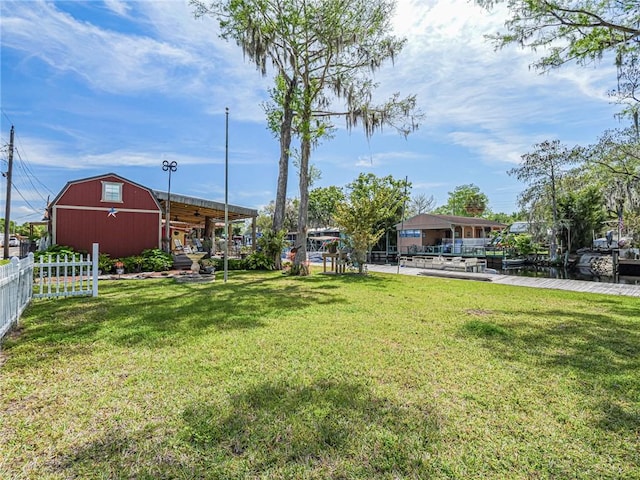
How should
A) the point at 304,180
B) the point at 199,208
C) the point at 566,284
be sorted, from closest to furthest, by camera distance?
the point at 566,284 → the point at 304,180 → the point at 199,208

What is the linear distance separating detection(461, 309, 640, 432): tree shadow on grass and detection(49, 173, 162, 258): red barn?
580 inches

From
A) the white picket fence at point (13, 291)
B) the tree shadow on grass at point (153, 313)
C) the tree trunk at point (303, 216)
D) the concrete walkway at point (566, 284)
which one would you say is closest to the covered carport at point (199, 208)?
the tree trunk at point (303, 216)

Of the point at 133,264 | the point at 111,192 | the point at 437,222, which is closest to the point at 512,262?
the point at 437,222

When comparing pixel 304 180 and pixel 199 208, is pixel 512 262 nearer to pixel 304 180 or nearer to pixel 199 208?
pixel 304 180

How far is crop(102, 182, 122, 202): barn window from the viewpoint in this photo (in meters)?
14.4

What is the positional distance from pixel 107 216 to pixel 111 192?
1.10 m

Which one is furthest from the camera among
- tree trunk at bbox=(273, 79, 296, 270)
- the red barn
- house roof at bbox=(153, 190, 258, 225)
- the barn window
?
house roof at bbox=(153, 190, 258, 225)

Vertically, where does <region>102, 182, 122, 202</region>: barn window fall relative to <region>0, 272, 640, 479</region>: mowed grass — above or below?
above

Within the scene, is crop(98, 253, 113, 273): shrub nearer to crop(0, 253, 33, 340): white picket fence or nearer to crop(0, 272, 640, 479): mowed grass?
crop(0, 253, 33, 340): white picket fence

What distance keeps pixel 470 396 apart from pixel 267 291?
6.69 metres

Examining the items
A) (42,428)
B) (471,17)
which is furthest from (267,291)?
(471,17)

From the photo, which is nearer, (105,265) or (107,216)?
(105,265)

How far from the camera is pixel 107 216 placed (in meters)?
14.4

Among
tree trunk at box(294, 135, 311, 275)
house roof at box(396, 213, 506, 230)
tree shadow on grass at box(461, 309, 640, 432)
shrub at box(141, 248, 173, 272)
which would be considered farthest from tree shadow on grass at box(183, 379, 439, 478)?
house roof at box(396, 213, 506, 230)
